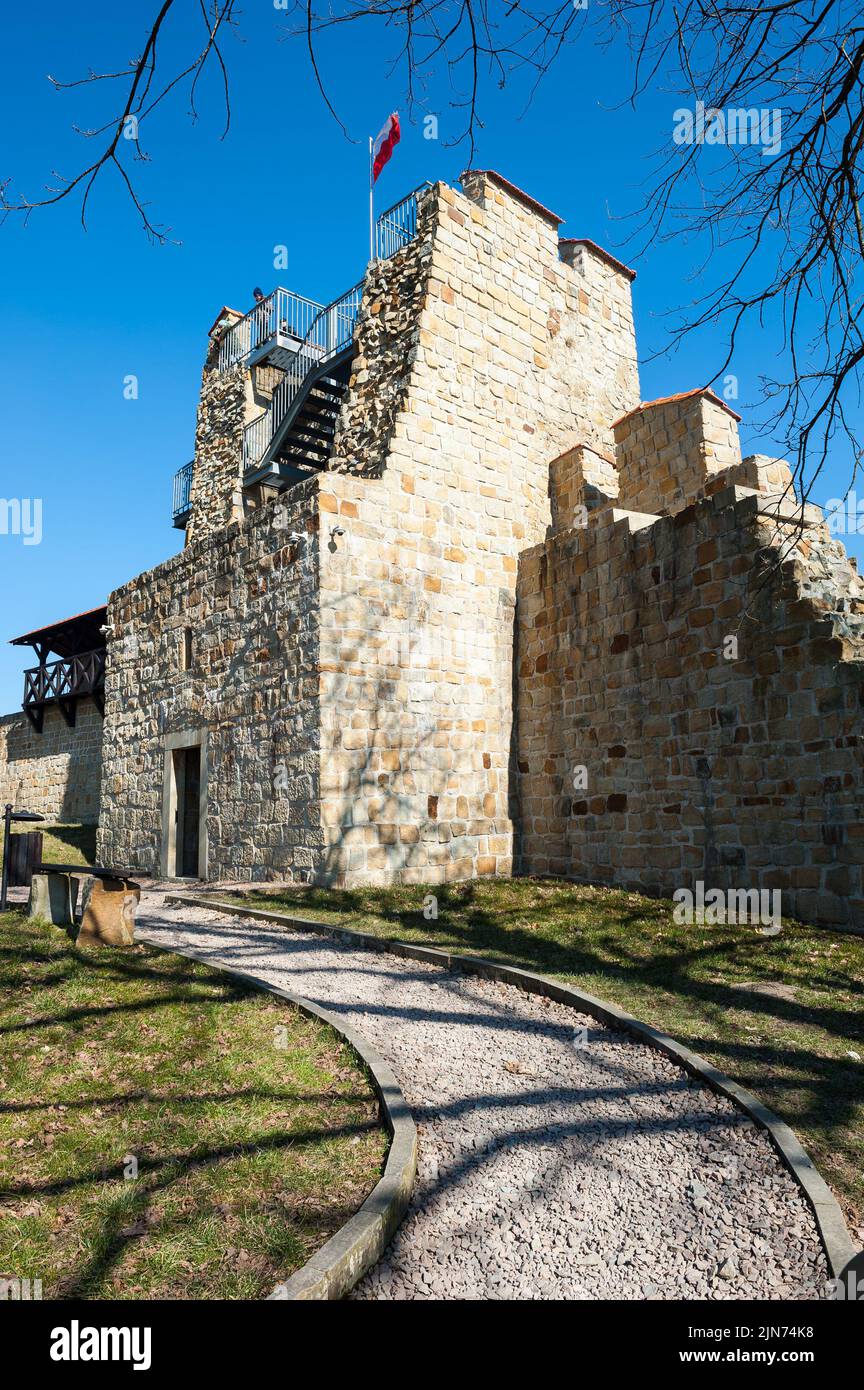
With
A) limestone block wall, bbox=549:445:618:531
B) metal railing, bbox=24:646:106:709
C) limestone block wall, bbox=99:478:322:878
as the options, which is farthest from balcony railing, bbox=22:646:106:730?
limestone block wall, bbox=549:445:618:531

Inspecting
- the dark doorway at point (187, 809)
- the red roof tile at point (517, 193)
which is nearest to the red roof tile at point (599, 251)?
the red roof tile at point (517, 193)

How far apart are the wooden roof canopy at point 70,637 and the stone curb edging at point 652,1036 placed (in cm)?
1698

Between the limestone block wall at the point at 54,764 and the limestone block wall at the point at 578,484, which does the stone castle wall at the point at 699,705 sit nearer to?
the limestone block wall at the point at 578,484

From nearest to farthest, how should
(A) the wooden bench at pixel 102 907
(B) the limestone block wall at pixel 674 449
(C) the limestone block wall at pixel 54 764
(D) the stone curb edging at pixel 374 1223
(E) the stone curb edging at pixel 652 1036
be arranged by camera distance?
(D) the stone curb edging at pixel 374 1223
(E) the stone curb edging at pixel 652 1036
(A) the wooden bench at pixel 102 907
(B) the limestone block wall at pixel 674 449
(C) the limestone block wall at pixel 54 764

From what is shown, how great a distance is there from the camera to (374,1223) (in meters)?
2.75

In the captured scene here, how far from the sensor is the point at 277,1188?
10.2 ft

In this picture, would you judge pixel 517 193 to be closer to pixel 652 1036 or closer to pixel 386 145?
pixel 386 145

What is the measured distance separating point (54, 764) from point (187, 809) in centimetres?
1262

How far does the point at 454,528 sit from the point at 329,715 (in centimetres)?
333

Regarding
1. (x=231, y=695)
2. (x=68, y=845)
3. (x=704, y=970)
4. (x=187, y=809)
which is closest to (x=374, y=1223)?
(x=704, y=970)

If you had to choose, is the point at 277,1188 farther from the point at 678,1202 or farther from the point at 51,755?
the point at 51,755

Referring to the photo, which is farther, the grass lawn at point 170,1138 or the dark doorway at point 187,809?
the dark doorway at point 187,809

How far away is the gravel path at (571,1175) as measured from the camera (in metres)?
2.68
